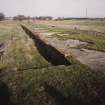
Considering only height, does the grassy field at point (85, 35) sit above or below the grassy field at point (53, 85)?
below

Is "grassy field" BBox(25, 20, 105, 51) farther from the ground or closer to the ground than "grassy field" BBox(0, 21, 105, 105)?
closer to the ground

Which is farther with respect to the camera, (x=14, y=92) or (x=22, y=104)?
(x=14, y=92)

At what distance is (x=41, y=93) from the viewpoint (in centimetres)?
695

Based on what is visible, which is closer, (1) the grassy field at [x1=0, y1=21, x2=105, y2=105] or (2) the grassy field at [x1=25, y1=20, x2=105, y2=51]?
(1) the grassy field at [x1=0, y1=21, x2=105, y2=105]

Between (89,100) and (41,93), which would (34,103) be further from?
(89,100)

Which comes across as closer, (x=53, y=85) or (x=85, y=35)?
(x=53, y=85)

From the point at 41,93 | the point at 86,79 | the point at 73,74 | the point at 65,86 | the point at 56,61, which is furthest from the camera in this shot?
the point at 56,61

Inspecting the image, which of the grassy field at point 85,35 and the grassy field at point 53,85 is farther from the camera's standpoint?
the grassy field at point 85,35

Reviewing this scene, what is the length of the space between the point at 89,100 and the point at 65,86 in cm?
126

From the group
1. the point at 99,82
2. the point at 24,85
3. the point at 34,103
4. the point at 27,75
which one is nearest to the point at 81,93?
the point at 99,82

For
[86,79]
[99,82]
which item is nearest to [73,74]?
[86,79]

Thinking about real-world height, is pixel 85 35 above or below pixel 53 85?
below

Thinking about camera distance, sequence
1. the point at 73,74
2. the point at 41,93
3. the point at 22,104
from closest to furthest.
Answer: the point at 22,104, the point at 41,93, the point at 73,74

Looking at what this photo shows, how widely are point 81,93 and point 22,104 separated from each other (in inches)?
89.4
